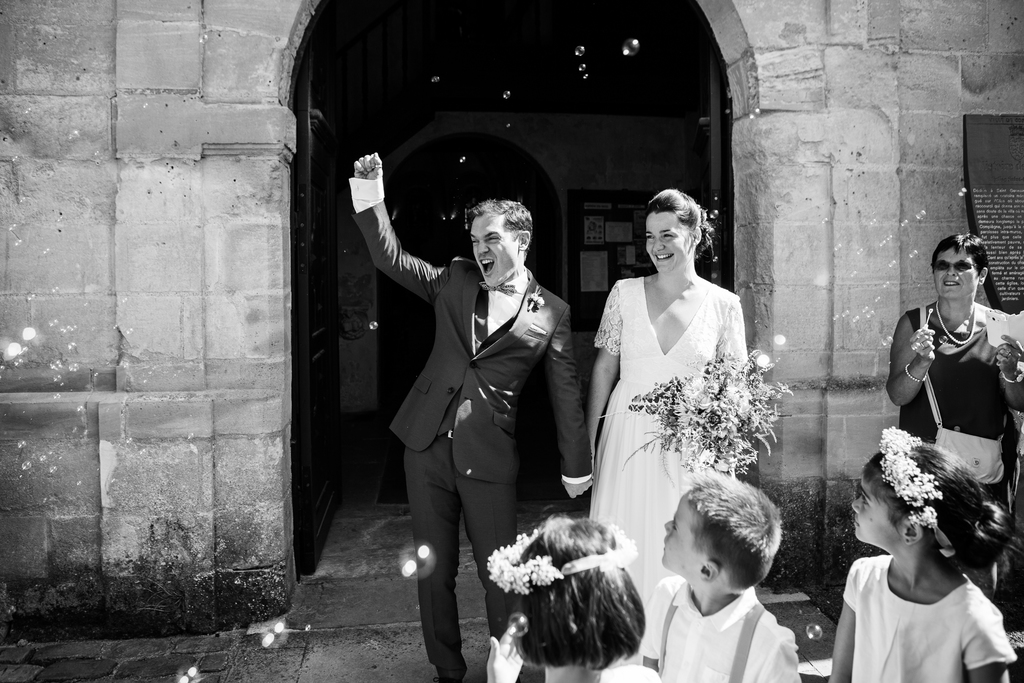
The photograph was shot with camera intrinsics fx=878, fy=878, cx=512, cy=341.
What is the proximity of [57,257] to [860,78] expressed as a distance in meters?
4.00

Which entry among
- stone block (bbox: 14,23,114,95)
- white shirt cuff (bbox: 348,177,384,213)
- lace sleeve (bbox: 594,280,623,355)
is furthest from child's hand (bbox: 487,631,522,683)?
stone block (bbox: 14,23,114,95)

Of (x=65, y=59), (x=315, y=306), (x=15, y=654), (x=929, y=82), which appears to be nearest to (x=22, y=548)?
(x=15, y=654)

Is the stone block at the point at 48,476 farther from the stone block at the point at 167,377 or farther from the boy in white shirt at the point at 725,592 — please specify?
the boy in white shirt at the point at 725,592

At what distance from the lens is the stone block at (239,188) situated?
13.5 feet

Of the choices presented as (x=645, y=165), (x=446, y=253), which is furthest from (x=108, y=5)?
(x=446, y=253)

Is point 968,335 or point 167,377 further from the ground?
point 968,335

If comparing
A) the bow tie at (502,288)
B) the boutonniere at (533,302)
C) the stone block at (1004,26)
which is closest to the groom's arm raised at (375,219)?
the bow tie at (502,288)

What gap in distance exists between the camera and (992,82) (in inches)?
180

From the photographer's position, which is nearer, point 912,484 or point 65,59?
point 912,484

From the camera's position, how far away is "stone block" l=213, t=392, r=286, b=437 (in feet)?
13.4

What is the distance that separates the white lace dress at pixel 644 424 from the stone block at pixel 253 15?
2061 millimetres

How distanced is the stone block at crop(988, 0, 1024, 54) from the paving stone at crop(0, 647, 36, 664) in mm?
5537

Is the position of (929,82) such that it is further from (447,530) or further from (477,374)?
(447,530)

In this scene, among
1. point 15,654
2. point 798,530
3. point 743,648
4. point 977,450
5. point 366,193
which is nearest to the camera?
point 743,648
